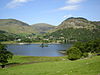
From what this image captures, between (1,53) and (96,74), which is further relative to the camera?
(1,53)

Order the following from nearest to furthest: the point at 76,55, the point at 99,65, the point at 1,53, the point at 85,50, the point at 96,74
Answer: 1. the point at 96,74
2. the point at 99,65
3. the point at 1,53
4. the point at 76,55
5. the point at 85,50

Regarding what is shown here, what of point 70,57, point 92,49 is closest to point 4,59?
point 70,57

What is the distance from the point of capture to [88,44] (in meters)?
128

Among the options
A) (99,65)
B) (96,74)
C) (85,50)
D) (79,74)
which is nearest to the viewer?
(96,74)

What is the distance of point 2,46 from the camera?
216ft

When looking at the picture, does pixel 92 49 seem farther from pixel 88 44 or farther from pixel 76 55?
pixel 76 55

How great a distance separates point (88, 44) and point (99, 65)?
99.7 meters

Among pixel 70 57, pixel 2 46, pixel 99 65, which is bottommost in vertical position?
pixel 70 57

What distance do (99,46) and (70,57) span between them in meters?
50.2

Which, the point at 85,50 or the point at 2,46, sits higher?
the point at 2,46

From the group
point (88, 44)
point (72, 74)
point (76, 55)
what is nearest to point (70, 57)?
point (76, 55)

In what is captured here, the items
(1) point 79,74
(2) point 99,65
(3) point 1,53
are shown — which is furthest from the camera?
(3) point 1,53

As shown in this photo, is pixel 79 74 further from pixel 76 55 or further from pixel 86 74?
pixel 76 55

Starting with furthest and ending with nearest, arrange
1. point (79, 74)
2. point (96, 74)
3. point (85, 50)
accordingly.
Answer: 1. point (85, 50)
2. point (79, 74)
3. point (96, 74)
